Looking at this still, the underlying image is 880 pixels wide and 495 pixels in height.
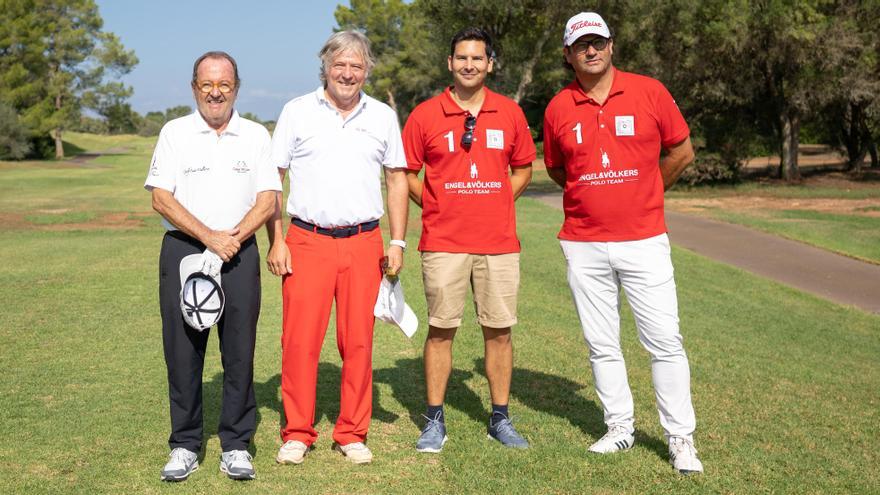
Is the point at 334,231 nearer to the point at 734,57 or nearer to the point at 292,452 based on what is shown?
the point at 292,452

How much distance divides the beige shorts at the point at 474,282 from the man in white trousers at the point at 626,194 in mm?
418

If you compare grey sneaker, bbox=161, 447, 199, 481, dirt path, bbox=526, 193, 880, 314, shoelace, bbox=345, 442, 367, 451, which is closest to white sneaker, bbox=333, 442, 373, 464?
shoelace, bbox=345, 442, 367, 451

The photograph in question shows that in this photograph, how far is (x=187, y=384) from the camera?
456cm

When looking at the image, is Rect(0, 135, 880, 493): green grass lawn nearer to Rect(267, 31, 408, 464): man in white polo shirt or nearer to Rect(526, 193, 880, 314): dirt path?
Rect(267, 31, 408, 464): man in white polo shirt

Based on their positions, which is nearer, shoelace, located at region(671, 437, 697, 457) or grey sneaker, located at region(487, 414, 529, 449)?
shoelace, located at region(671, 437, 697, 457)

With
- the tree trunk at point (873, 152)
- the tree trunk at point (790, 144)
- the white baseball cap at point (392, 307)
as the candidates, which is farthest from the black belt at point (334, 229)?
the tree trunk at point (873, 152)

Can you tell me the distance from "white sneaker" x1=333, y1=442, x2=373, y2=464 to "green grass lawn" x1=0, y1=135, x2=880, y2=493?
0.18 feet

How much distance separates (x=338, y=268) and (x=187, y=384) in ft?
3.20

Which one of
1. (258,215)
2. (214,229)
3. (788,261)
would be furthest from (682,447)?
(788,261)

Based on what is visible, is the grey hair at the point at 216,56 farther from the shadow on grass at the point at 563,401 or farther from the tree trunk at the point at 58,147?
the tree trunk at the point at 58,147

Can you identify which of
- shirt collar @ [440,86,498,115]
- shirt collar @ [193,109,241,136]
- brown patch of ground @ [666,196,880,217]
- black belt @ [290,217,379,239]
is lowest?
brown patch of ground @ [666,196,880,217]

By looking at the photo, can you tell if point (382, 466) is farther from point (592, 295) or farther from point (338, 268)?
point (592, 295)

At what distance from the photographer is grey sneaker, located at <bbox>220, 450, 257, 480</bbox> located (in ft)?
14.7

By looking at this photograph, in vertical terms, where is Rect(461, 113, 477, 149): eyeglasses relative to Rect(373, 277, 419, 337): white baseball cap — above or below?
above
